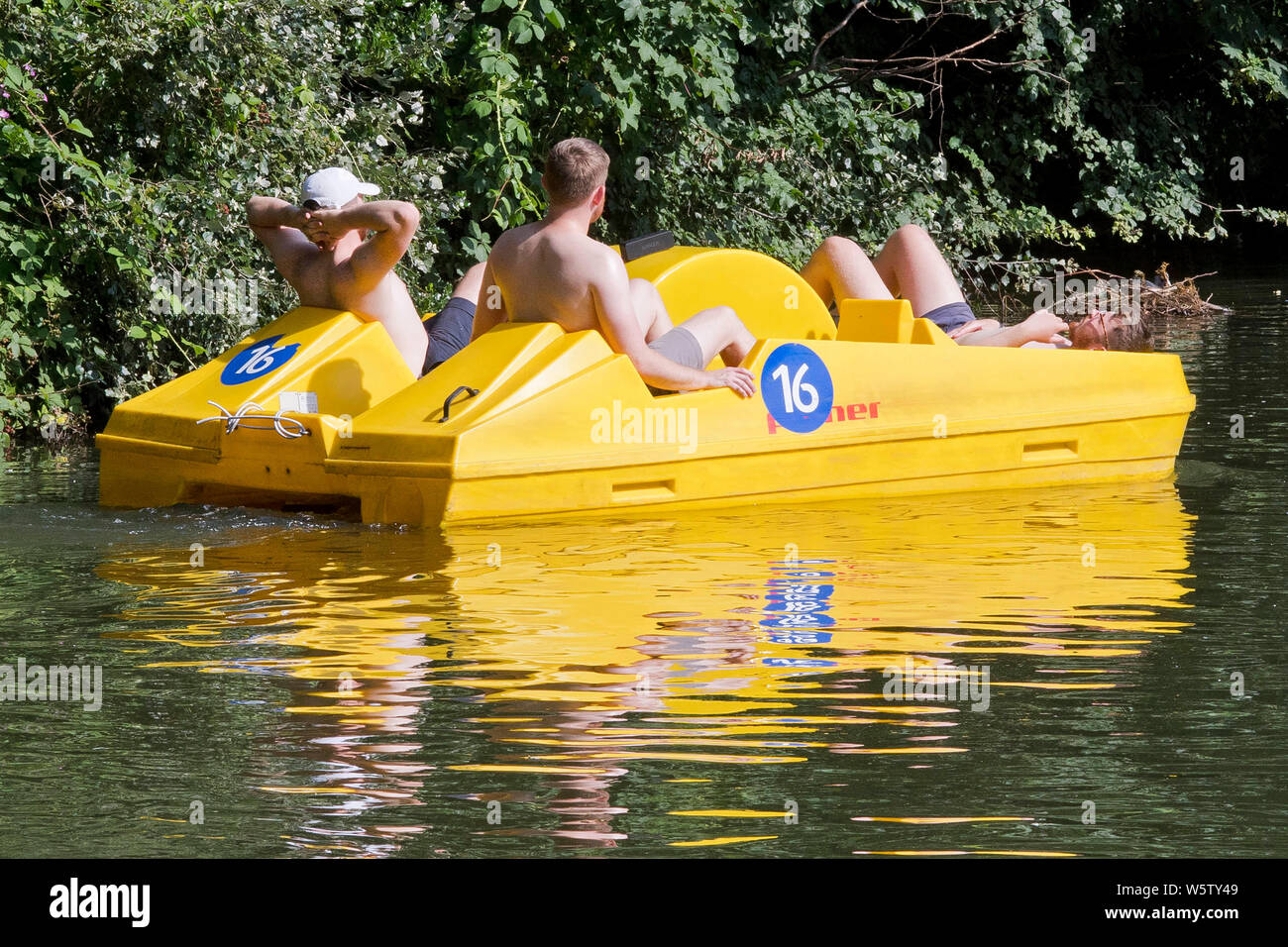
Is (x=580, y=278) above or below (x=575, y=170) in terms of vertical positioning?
below

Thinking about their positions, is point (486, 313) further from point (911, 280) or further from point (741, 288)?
point (911, 280)

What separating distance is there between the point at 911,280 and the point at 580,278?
223cm

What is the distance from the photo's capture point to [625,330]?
6.48 m

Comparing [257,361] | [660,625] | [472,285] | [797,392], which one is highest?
[472,285]

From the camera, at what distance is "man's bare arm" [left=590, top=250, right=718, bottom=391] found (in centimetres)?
644

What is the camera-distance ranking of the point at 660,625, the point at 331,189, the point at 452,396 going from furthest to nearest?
the point at 331,189
the point at 452,396
the point at 660,625

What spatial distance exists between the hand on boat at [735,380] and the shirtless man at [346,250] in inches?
46.6

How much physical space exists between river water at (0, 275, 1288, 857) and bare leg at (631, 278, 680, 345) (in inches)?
30.0

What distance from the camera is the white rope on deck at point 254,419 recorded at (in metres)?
6.43

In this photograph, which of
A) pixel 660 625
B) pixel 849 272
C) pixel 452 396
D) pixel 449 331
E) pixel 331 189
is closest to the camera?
pixel 660 625

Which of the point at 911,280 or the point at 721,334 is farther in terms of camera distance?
the point at 911,280

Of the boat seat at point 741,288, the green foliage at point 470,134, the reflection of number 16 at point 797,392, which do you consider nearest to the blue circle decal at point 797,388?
the reflection of number 16 at point 797,392

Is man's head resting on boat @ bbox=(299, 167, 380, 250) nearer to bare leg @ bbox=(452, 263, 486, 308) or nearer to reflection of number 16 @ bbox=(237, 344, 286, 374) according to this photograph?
reflection of number 16 @ bbox=(237, 344, 286, 374)

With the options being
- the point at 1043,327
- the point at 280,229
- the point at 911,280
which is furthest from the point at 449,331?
the point at 1043,327
